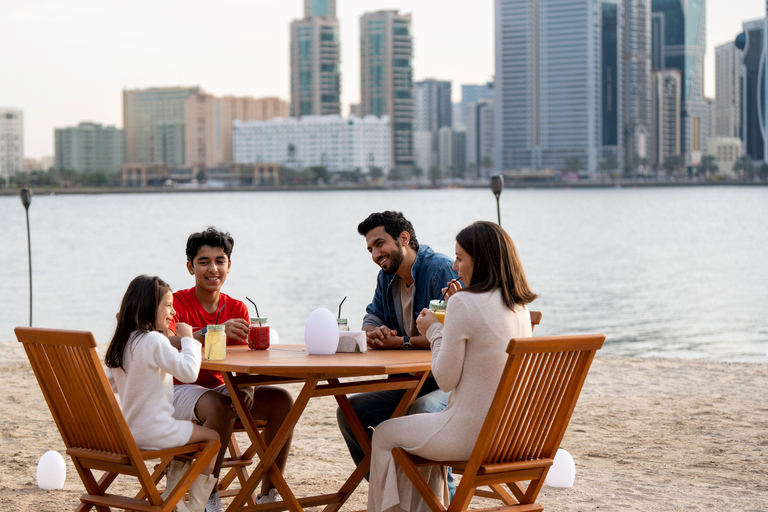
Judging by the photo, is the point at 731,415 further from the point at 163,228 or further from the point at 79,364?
the point at 163,228

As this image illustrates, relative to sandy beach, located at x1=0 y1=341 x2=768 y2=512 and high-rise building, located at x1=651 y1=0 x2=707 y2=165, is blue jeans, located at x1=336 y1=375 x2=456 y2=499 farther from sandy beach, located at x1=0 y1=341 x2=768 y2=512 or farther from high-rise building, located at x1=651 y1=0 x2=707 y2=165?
high-rise building, located at x1=651 y1=0 x2=707 y2=165

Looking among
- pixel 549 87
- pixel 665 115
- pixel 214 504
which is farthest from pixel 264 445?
pixel 665 115

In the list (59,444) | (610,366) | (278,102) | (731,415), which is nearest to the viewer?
(59,444)

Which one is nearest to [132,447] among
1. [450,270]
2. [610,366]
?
[450,270]

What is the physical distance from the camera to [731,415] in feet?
18.3

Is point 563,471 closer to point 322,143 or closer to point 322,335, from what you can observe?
point 322,335

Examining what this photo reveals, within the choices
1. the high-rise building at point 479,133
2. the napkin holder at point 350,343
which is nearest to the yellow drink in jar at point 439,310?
the napkin holder at point 350,343

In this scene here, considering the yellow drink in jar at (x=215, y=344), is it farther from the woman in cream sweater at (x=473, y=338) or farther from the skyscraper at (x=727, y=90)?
the skyscraper at (x=727, y=90)

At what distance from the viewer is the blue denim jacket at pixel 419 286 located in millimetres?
3709

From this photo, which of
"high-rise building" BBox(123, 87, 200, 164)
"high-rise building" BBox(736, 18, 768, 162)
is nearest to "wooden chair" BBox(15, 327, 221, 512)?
"high-rise building" BBox(736, 18, 768, 162)

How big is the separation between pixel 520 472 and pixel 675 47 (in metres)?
175

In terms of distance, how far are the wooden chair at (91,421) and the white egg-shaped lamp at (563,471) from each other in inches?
63.3

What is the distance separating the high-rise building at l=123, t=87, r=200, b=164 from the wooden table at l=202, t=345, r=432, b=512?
162 meters

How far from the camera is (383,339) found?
3.55 metres
